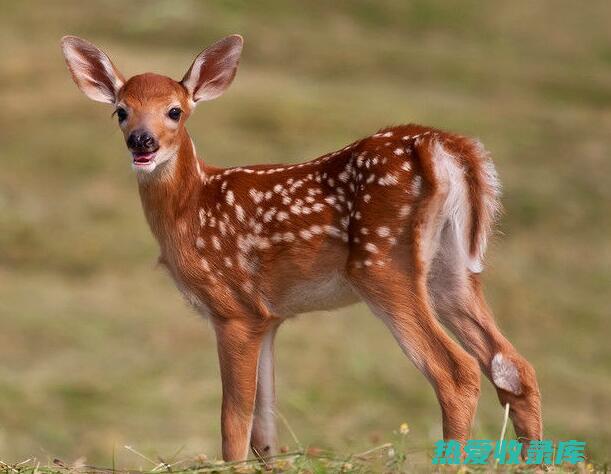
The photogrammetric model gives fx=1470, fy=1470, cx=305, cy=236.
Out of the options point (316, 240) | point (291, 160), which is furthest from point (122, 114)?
point (291, 160)

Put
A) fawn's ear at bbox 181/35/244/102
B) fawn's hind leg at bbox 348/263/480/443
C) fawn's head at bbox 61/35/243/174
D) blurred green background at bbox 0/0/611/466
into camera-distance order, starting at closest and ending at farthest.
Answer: fawn's hind leg at bbox 348/263/480/443, fawn's head at bbox 61/35/243/174, fawn's ear at bbox 181/35/244/102, blurred green background at bbox 0/0/611/466

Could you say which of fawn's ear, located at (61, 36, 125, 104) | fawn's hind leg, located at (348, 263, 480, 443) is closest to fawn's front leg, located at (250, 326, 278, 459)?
fawn's hind leg, located at (348, 263, 480, 443)

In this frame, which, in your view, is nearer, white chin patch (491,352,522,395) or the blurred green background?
white chin patch (491,352,522,395)

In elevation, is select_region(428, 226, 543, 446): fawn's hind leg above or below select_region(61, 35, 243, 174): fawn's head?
below

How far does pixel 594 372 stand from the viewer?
1404 cm

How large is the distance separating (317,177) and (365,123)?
1320cm

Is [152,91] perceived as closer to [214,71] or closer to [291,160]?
[214,71]

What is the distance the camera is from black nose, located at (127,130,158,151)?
6289 millimetres

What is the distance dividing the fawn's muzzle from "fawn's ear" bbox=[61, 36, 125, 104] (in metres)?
0.55

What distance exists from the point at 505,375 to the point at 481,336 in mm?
213

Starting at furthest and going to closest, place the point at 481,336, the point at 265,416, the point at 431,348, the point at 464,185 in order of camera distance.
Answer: the point at 265,416 < the point at 481,336 < the point at 464,185 < the point at 431,348

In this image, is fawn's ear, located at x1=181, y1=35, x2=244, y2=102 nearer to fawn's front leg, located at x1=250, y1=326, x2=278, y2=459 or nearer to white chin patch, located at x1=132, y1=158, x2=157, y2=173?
white chin patch, located at x1=132, y1=158, x2=157, y2=173

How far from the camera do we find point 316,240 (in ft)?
21.4

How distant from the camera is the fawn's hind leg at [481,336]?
248 inches
